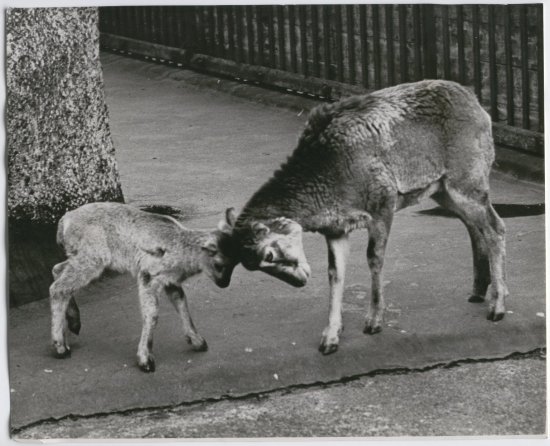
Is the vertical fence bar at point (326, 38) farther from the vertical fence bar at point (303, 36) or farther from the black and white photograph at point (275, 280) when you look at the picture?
the black and white photograph at point (275, 280)

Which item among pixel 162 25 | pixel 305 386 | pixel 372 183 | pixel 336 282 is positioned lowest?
pixel 305 386

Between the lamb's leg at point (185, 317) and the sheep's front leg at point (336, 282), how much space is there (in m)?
0.68

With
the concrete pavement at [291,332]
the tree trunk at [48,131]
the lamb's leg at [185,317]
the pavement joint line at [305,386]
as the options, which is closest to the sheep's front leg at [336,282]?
the concrete pavement at [291,332]

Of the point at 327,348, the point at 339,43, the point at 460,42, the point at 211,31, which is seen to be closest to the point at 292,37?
the point at 339,43

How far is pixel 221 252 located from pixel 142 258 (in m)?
0.47

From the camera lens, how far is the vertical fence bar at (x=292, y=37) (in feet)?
32.9

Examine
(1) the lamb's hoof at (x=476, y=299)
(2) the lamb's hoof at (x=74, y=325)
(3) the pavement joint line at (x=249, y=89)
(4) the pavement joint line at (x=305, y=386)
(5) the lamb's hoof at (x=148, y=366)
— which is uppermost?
(3) the pavement joint line at (x=249, y=89)

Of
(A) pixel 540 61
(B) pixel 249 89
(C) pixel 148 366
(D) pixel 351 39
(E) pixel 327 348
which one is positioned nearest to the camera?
(C) pixel 148 366

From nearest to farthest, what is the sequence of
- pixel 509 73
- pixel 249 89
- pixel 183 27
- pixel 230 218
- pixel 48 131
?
pixel 230 218
pixel 48 131
pixel 183 27
pixel 509 73
pixel 249 89

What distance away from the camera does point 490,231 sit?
7.58 metres

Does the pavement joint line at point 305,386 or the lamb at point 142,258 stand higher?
the lamb at point 142,258

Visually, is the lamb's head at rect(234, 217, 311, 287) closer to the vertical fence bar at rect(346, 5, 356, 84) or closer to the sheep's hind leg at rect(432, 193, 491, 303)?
the sheep's hind leg at rect(432, 193, 491, 303)

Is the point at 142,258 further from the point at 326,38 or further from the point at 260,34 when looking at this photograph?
the point at 326,38

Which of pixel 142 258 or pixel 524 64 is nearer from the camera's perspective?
pixel 142 258
